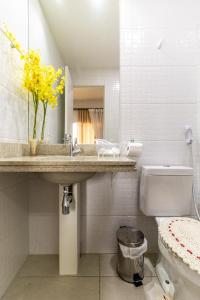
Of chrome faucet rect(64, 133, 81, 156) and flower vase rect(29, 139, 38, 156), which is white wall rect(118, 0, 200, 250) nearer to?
chrome faucet rect(64, 133, 81, 156)

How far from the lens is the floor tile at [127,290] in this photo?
1.04m

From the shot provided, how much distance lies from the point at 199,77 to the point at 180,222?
3.57ft

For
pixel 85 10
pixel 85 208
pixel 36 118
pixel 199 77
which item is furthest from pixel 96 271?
pixel 85 10

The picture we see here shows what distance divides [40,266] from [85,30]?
1.86 metres

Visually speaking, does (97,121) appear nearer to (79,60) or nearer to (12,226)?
(79,60)

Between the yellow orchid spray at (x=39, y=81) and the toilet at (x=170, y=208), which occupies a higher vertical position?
the yellow orchid spray at (x=39, y=81)

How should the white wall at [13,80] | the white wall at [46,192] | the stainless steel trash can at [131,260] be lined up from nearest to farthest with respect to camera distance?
1. the white wall at [13,80]
2. the stainless steel trash can at [131,260]
3. the white wall at [46,192]

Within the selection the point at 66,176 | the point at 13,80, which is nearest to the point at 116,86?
the point at 13,80

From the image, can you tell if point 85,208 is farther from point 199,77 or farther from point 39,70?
point 199,77

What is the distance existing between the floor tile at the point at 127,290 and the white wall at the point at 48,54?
3.46 ft

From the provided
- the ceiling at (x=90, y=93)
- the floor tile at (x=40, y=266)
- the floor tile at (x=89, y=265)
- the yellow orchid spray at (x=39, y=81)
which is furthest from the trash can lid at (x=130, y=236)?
the ceiling at (x=90, y=93)

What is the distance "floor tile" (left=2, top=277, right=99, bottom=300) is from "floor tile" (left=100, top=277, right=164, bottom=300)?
55 millimetres

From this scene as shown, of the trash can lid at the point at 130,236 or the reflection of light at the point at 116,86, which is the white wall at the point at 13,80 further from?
the trash can lid at the point at 130,236

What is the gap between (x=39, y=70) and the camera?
1.20m
